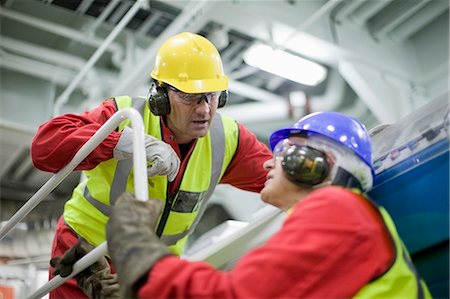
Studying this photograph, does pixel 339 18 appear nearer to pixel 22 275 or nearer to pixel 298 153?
pixel 22 275

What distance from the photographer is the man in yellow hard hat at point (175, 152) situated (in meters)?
2.16

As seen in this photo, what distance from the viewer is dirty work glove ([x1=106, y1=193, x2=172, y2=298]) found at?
1209mm

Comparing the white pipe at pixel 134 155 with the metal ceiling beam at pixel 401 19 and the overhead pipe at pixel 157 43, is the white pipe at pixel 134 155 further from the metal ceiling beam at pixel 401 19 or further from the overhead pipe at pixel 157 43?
the metal ceiling beam at pixel 401 19

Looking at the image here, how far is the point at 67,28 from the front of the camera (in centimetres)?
485

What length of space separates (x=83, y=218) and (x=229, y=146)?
2.04 ft

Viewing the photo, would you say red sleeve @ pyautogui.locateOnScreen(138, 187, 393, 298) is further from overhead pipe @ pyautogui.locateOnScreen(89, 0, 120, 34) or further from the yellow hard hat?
overhead pipe @ pyautogui.locateOnScreen(89, 0, 120, 34)

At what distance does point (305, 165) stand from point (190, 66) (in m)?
0.88

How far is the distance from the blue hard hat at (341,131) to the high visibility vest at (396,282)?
0.91ft

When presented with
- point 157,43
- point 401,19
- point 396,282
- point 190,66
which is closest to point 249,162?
point 190,66

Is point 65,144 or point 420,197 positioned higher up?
point 65,144

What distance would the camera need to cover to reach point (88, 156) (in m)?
1.96

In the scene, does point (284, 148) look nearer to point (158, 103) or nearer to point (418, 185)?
point (418, 185)

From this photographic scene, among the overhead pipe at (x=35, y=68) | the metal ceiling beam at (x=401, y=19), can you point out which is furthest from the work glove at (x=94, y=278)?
the metal ceiling beam at (x=401, y=19)

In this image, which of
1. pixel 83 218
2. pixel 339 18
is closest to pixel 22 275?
pixel 83 218
